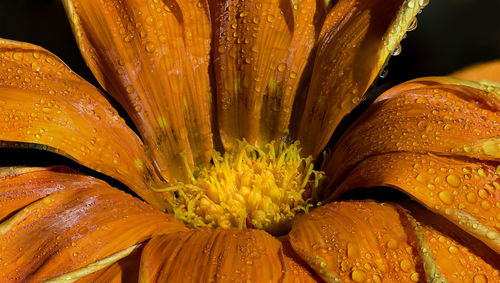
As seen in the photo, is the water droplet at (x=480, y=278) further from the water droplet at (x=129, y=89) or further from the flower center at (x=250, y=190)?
the water droplet at (x=129, y=89)

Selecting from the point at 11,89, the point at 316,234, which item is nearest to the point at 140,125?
the point at 11,89

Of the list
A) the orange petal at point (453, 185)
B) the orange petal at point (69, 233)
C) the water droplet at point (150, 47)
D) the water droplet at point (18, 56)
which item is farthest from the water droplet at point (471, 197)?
the water droplet at point (18, 56)

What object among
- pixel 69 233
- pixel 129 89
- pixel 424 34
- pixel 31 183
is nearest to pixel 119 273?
pixel 69 233

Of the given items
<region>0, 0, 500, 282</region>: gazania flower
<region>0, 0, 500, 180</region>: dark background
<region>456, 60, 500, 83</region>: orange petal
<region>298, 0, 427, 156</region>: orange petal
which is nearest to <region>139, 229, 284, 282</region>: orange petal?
→ <region>0, 0, 500, 282</region>: gazania flower

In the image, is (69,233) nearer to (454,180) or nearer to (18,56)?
(18,56)

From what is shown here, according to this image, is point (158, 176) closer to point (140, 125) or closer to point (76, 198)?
point (140, 125)

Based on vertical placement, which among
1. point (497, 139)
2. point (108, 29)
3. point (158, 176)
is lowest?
point (158, 176)

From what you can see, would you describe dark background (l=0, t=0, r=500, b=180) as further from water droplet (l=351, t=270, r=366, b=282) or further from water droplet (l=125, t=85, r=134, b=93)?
water droplet (l=351, t=270, r=366, b=282)
